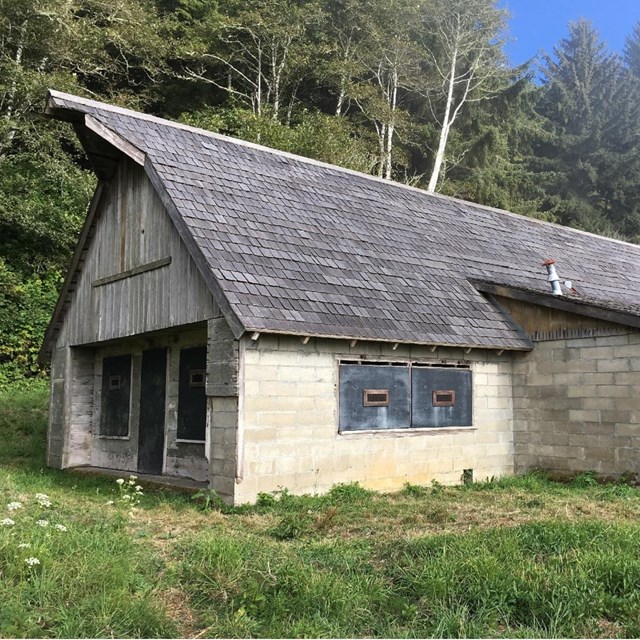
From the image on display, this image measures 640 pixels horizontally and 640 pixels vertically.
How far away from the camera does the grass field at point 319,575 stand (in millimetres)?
4902

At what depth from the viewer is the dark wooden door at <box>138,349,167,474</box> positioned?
13273 millimetres

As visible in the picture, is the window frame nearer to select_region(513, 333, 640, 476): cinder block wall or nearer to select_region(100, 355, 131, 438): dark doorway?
select_region(513, 333, 640, 476): cinder block wall

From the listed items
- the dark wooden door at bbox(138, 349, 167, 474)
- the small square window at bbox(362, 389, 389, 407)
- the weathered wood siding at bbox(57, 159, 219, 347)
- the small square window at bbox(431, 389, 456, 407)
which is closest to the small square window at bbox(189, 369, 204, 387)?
the dark wooden door at bbox(138, 349, 167, 474)

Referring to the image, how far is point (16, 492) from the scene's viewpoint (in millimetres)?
9891

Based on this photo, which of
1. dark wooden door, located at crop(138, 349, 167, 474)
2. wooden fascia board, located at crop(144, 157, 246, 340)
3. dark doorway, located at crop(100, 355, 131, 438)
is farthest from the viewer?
dark doorway, located at crop(100, 355, 131, 438)

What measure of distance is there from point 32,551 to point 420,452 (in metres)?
7.46

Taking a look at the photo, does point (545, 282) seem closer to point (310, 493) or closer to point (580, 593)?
point (310, 493)

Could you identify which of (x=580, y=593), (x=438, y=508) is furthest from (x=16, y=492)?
(x=580, y=593)

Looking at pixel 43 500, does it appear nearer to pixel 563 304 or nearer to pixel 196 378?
pixel 196 378

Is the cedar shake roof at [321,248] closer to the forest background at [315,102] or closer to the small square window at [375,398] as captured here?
the small square window at [375,398]

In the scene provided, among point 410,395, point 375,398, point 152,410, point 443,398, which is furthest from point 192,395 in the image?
point 443,398

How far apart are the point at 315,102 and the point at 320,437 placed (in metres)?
24.7

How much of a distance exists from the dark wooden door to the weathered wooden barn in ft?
0.13

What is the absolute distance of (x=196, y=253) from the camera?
34.4 ft
